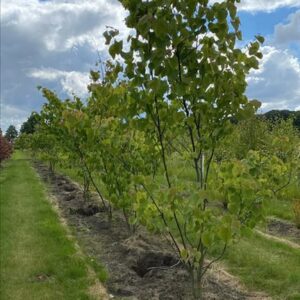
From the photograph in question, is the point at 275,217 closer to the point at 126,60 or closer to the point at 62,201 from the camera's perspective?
the point at 62,201

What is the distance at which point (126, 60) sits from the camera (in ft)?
11.4

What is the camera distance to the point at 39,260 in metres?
6.98

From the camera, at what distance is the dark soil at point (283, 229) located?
8.51 meters

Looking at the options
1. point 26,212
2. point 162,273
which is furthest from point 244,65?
point 26,212

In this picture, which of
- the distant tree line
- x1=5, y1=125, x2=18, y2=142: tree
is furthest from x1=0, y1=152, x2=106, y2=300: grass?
x1=5, y1=125, x2=18, y2=142: tree

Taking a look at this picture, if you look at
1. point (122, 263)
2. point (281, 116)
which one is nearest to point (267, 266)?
point (122, 263)

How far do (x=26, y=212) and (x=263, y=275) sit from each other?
7515mm

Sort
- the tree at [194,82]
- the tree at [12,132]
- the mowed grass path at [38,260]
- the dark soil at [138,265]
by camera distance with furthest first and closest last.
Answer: the tree at [12,132] → the mowed grass path at [38,260] → the dark soil at [138,265] → the tree at [194,82]

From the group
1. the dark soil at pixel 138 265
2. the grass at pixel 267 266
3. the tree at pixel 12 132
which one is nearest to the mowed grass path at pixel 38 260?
the dark soil at pixel 138 265

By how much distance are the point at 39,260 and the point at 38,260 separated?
2 centimetres

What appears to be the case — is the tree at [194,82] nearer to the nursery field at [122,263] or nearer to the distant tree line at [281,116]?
the nursery field at [122,263]

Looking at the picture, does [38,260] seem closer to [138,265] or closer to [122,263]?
[122,263]

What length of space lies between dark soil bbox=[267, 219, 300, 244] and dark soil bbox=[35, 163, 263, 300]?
253 cm

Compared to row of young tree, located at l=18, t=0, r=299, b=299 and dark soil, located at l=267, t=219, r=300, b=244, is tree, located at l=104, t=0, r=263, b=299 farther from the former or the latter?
dark soil, located at l=267, t=219, r=300, b=244
